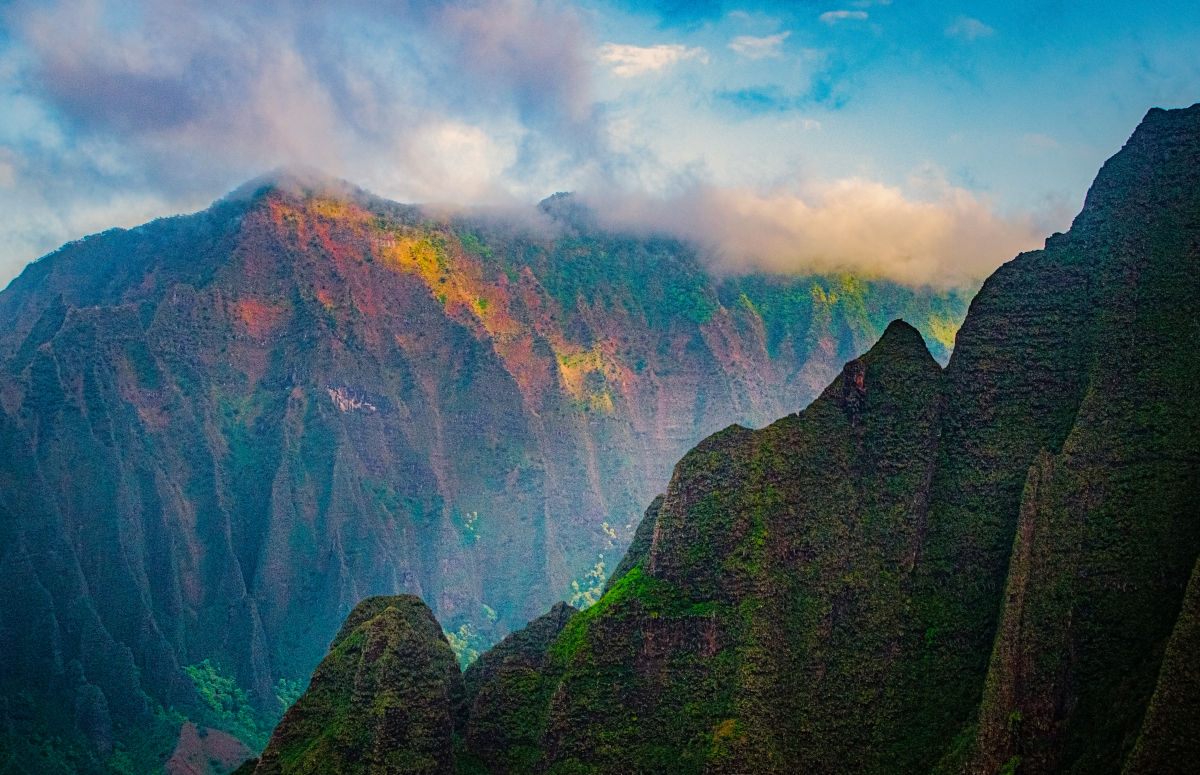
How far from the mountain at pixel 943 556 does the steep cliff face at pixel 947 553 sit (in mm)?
84

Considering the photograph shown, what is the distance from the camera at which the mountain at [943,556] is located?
119ft

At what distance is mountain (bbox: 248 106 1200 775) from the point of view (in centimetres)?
3619

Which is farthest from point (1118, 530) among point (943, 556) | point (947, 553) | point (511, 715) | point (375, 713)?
point (375, 713)

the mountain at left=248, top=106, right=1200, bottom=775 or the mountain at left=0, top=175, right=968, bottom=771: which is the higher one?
the mountain at left=0, top=175, right=968, bottom=771

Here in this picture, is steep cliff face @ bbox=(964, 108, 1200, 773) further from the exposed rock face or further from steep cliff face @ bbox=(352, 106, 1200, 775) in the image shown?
the exposed rock face

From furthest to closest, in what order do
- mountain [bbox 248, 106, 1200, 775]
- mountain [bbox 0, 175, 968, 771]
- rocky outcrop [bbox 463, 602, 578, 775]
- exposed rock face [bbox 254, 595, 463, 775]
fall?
1. mountain [bbox 0, 175, 968, 771]
2. rocky outcrop [bbox 463, 602, 578, 775]
3. exposed rock face [bbox 254, 595, 463, 775]
4. mountain [bbox 248, 106, 1200, 775]

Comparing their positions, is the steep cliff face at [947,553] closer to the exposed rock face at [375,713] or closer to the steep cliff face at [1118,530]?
the steep cliff face at [1118,530]

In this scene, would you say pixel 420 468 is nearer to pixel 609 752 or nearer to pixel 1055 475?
pixel 609 752

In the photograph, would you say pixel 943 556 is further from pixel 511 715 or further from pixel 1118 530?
pixel 511 715

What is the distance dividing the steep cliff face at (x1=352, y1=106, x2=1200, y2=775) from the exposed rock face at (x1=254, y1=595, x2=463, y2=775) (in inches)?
115

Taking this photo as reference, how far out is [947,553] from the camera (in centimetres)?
4197

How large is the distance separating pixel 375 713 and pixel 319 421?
183 feet

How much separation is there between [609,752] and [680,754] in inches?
103

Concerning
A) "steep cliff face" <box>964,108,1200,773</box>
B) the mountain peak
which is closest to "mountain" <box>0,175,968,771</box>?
the mountain peak
